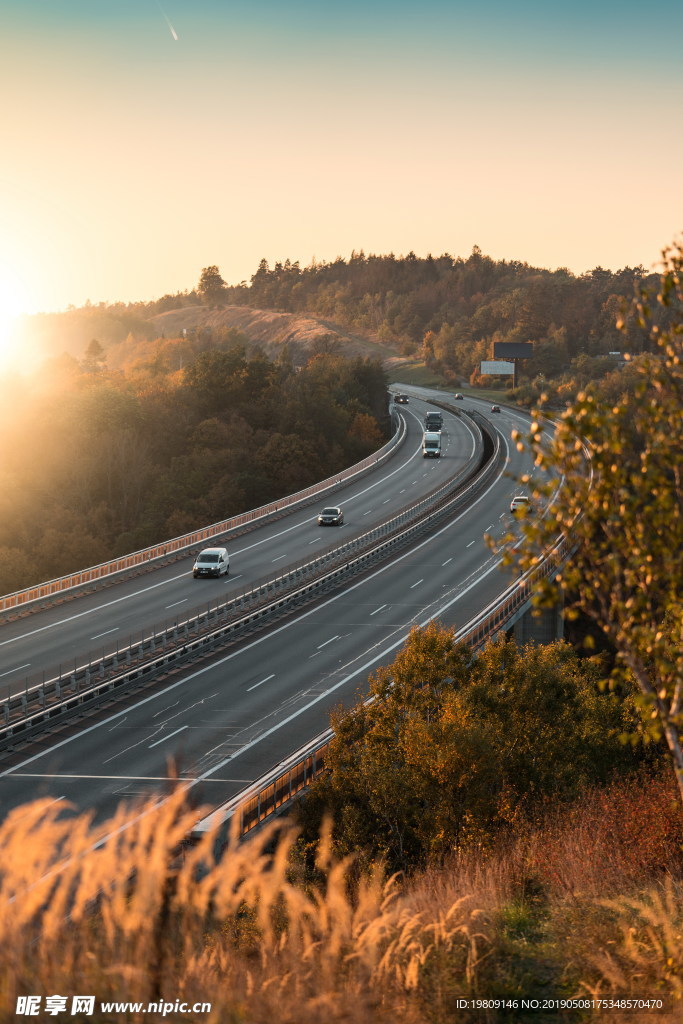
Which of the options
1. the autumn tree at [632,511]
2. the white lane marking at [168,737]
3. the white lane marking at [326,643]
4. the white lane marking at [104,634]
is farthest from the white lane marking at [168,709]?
the autumn tree at [632,511]

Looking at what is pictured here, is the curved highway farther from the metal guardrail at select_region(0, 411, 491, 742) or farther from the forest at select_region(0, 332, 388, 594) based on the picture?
the forest at select_region(0, 332, 388, 594)

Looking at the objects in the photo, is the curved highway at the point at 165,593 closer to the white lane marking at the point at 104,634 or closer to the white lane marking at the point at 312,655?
the white lane marking at the point at 104,634

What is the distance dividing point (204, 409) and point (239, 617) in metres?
79.3

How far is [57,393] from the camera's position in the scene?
10662cm

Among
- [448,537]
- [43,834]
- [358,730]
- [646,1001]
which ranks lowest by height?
[448,537]

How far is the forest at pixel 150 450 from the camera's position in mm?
86188

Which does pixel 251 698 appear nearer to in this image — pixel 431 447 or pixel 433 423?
pixel 431 447

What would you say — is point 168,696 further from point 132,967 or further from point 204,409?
point 204,409

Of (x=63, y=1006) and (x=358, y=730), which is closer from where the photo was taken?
(x=63, y=1006)

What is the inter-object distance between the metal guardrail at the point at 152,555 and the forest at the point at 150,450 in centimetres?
1227

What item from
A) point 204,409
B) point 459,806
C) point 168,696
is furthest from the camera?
point 204,409

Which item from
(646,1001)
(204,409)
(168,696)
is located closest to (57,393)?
(204,409)

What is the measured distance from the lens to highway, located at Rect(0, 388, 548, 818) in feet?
93.6

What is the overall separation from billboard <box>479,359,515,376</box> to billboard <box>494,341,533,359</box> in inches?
69.4
